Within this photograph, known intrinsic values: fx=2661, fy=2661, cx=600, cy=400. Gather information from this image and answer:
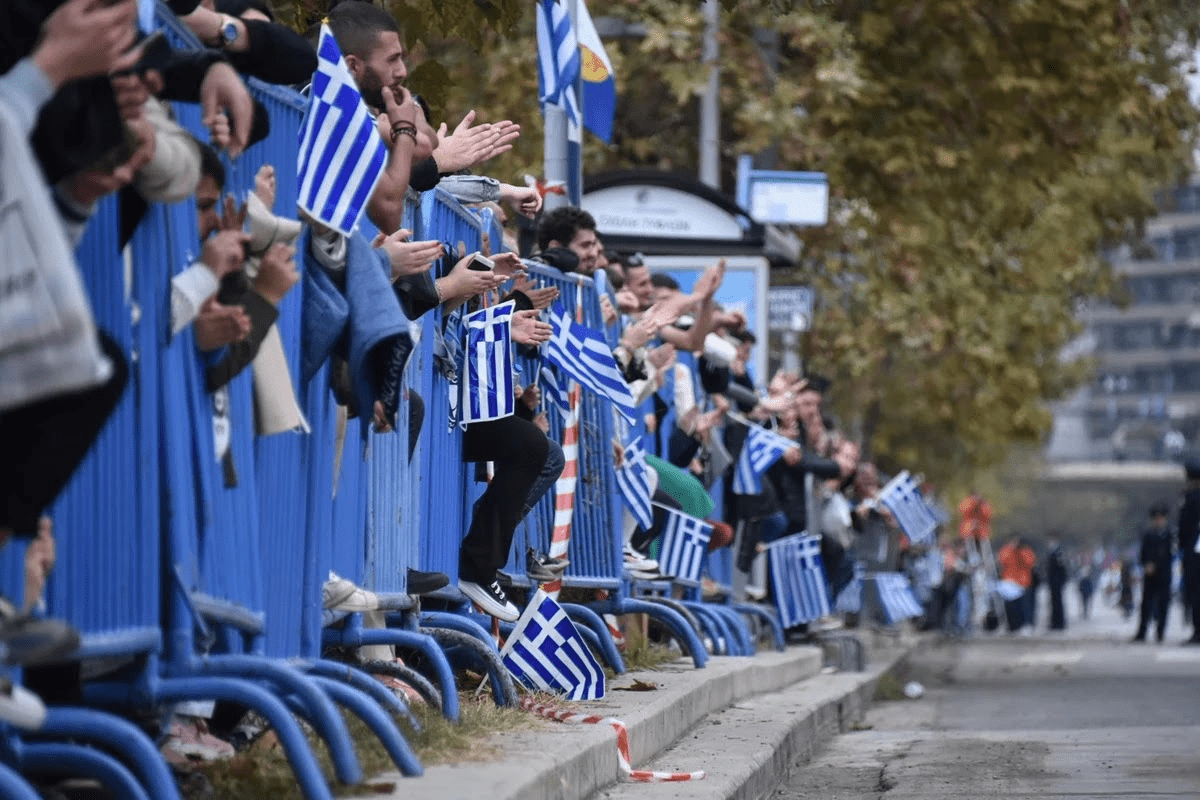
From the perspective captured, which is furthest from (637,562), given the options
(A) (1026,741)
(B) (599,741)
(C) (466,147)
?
(B) (599,741)

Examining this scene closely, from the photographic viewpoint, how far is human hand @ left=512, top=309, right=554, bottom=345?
9.24 meters

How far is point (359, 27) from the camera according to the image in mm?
7203

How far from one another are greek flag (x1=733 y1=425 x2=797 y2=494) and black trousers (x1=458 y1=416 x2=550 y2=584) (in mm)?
6802

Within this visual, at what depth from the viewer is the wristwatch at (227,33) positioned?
5.85m

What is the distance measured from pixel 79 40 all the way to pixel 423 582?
392 cm

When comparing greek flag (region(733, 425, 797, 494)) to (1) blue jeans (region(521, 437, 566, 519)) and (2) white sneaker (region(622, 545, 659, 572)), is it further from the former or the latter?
(1) blue jeans (region(521, 437, 566, 519))

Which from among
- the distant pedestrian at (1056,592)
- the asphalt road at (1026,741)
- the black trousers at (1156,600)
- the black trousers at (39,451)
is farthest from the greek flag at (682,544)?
the distant pedestrian at (1056,592)

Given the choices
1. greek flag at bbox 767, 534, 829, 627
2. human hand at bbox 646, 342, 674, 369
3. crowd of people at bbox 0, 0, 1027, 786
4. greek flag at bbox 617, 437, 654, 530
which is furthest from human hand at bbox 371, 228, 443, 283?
greek flag at bbox 767, 534, 829, 627

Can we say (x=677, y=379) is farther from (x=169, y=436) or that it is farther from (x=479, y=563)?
(x=169, y=436)

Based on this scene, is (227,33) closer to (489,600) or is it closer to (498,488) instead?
(498,488)

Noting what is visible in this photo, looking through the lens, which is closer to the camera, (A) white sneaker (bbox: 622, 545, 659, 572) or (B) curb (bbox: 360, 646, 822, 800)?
(B) curb (bbox: 360, 646, 822, 800)

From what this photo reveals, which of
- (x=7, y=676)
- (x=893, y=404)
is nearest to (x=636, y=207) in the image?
(x=7, y=676)

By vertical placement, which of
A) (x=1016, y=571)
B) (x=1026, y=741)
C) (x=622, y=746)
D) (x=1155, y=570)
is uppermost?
(x=622, y=746)

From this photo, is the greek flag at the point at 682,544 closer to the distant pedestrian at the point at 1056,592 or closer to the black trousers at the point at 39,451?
the black trousers at the point at 39,451
